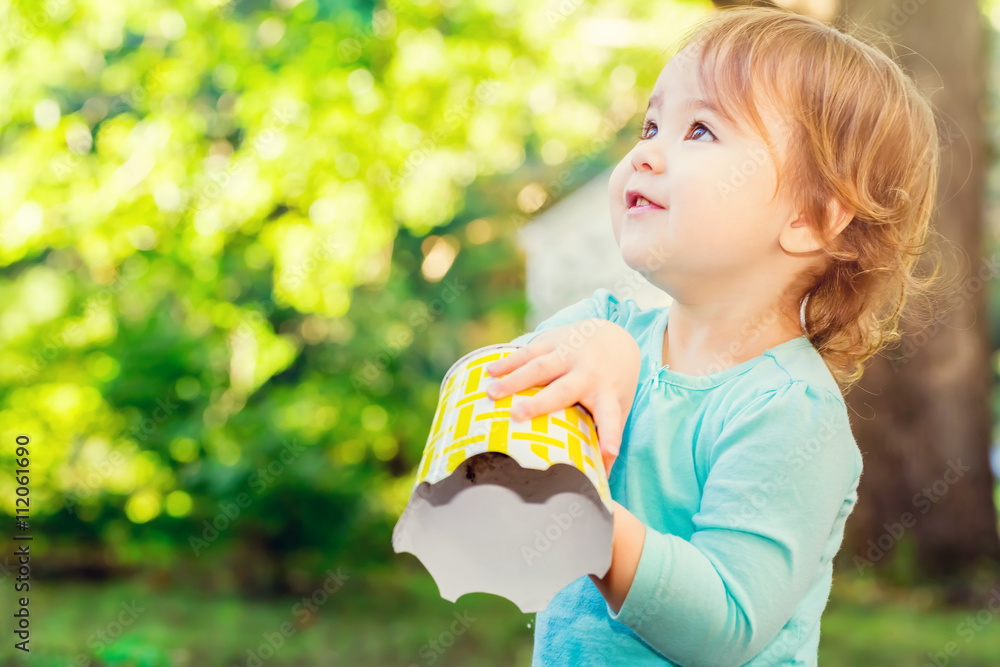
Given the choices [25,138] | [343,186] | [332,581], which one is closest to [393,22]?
[343,186]

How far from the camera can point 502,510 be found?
0.96 metres

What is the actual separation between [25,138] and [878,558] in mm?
4984

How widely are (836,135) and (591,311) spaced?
413 millimetres

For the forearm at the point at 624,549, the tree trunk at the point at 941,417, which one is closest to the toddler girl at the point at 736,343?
the forearm at the point at 624,549

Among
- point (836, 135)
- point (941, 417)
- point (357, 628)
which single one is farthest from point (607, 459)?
point (941, 417)

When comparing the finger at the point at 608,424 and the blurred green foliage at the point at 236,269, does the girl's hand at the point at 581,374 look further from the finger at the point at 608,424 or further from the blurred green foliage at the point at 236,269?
the blurred green foliage at the point at 236,269

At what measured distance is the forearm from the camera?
2.91 ft

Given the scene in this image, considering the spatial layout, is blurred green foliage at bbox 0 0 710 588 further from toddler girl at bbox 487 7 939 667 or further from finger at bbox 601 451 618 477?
finger at bbox 601 451 618 477

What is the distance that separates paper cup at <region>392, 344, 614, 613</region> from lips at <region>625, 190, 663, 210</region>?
27cm

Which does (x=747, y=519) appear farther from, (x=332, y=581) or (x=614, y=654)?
(x=332, y=581)

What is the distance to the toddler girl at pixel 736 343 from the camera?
0.91m

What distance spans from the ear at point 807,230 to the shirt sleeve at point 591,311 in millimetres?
283

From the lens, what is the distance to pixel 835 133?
112 cm

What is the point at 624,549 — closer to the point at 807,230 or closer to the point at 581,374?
the point at 581,374
